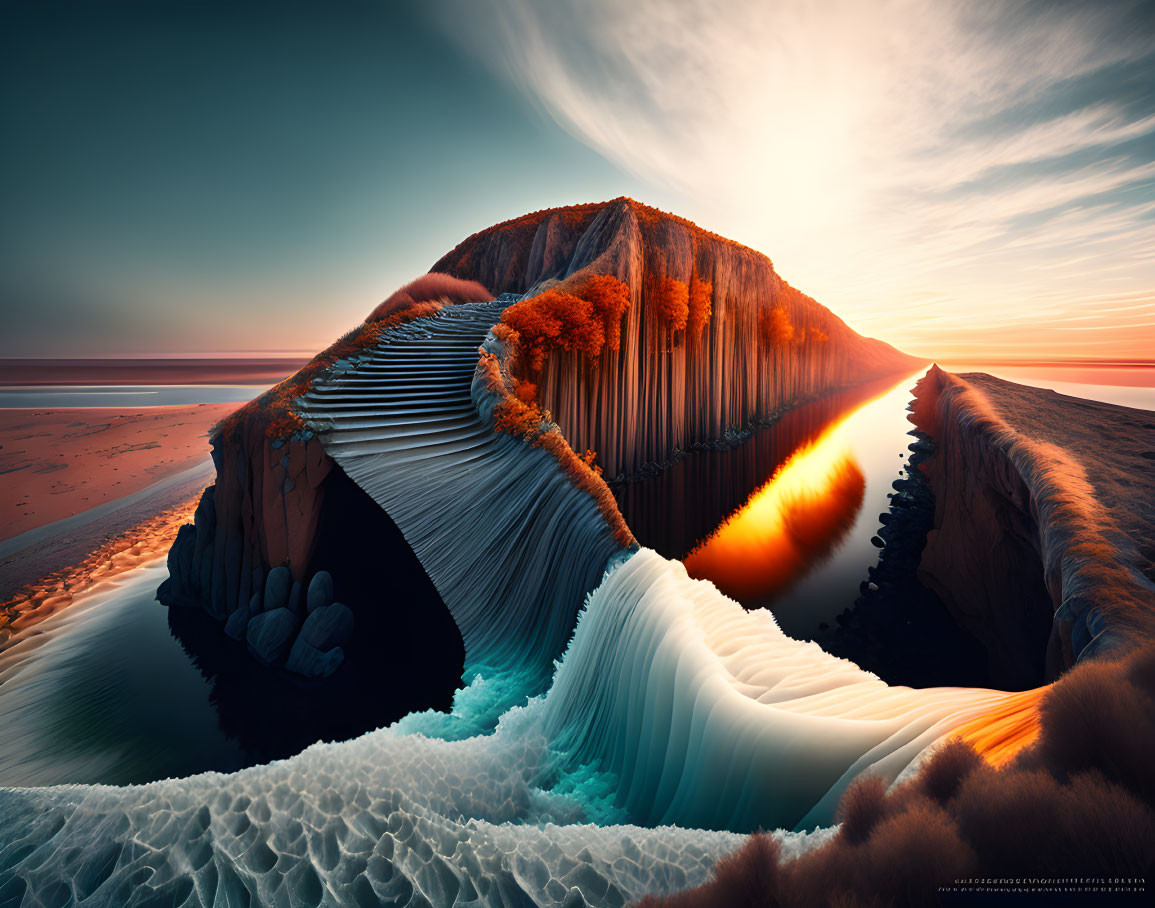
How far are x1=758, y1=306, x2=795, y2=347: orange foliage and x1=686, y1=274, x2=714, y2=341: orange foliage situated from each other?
371 inches

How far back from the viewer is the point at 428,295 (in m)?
17.1

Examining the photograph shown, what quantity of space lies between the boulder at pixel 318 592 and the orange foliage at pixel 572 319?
7516mm

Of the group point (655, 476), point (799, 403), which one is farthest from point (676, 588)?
point (799, 403)

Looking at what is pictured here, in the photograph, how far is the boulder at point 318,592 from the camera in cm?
812

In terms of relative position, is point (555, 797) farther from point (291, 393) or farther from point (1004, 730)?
point (291, 393)

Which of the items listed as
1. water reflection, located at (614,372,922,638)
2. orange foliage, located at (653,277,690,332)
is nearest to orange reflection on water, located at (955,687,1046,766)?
water reflection, located at (614,372,922,638)

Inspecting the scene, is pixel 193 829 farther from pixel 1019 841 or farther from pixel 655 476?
pixel 655 476

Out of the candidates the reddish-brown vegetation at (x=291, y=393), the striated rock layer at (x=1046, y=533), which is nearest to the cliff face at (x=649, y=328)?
the reddish-brown vegetation at (x=291, y=393)

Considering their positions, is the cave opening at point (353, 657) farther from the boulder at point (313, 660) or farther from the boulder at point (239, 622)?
the boulder at point (239, 622)

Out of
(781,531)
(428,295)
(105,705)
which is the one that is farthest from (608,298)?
(105,705)

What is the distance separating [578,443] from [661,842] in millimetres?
13352

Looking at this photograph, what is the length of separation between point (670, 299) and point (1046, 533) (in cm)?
1494

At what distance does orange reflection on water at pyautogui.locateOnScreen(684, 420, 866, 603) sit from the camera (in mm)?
11727

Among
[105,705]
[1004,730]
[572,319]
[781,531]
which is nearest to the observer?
[1004,730]
